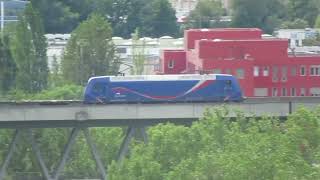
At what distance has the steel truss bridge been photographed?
149 feet

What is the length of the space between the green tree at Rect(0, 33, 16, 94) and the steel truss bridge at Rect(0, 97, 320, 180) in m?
38.0

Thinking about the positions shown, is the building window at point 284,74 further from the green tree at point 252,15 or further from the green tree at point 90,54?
the green tree at point 252,15

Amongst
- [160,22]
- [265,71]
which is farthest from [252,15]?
[265,71]

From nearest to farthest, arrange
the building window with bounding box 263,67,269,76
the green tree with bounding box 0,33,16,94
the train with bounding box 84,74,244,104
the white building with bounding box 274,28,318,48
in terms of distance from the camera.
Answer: the train with bounding box 84,74,244,104 < the building window with bounding box 263,67,269,76 < the green tree with bounding box 0,33,16,94 < the white building with bounding box 274,28,318,48

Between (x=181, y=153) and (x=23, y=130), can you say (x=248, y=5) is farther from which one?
(x=181, y=153)

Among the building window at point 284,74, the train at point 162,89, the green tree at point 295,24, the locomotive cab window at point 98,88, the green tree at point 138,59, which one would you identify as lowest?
the green tree at point 295,24

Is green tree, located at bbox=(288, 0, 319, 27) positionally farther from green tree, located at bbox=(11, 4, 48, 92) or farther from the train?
the train

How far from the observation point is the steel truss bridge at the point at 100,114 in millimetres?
45281

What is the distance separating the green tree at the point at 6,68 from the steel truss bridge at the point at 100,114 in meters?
38.0

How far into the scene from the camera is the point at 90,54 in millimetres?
88562

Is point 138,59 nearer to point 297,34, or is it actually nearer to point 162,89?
point 297,34

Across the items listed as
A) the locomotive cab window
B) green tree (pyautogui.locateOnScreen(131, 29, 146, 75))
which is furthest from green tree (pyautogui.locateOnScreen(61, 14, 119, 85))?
the locomotive cab window

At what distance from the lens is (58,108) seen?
149ft

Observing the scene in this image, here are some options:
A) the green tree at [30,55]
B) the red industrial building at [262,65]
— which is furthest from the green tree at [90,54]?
the red industrial building at [262,65]
